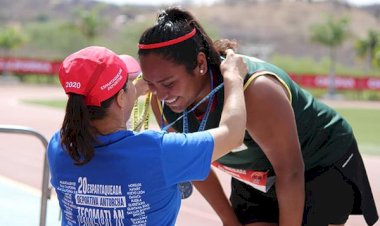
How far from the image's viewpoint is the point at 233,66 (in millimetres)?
2443

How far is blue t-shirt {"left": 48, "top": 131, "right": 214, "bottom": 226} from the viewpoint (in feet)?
7.12

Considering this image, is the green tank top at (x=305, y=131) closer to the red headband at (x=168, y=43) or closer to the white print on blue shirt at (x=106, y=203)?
the red headband at (x=168, y=43)

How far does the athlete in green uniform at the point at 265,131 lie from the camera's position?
2402 mm

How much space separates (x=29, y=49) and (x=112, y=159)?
6379cm

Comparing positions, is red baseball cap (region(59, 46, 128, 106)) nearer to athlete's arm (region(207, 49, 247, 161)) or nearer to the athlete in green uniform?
the athlete in green uniform

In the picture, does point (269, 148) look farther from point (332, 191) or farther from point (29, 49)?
point (29, 49)

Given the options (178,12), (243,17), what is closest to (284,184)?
(178,12)

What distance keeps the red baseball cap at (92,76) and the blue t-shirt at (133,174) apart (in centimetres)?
15

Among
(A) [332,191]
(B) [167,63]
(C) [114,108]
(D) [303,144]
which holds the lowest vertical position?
(A) [332,191]

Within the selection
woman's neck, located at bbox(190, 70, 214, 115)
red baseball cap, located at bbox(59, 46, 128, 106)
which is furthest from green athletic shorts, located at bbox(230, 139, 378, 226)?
red baseball cap, located at bbox(59, 46, 128, 106)

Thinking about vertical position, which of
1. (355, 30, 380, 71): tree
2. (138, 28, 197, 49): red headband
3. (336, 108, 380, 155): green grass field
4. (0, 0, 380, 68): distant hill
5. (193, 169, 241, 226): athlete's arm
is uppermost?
(138, 28, 197, 49): red headband

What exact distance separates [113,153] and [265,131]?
A: 598mm

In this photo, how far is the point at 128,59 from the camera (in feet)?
10.5

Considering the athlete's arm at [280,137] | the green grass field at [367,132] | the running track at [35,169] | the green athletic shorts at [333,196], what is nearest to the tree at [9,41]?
the running track at [35,169]
